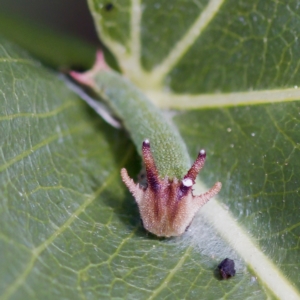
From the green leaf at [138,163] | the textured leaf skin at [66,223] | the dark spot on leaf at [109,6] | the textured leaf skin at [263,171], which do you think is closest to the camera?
the textured leaf skin at [66,223]

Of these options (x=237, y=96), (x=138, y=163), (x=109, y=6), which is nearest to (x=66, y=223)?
(x=138, y=163)

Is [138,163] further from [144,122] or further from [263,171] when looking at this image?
[263,171]

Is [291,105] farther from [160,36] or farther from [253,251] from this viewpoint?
[160,36]

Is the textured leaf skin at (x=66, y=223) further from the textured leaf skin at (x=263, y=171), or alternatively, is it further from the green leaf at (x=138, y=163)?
the textured leaf skin at (x=263, y=171)

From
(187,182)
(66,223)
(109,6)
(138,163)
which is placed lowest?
(66,223)

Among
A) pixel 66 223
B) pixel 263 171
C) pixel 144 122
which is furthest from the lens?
pixel 144 122

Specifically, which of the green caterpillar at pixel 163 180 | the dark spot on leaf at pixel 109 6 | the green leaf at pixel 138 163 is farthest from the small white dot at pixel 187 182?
the dark spot on leaf at pixel 109 6

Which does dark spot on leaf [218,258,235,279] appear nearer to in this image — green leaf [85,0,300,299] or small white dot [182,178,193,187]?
green leaf [85,0,300,299]

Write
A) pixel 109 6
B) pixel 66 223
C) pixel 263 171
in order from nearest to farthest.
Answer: pixel 66 223 < pixel 263 171 < pixel 109 6

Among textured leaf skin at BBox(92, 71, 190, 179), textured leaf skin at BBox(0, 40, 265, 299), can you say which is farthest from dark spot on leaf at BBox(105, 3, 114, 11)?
textured leaf skin at BBox(0, 40, 265, 299)
